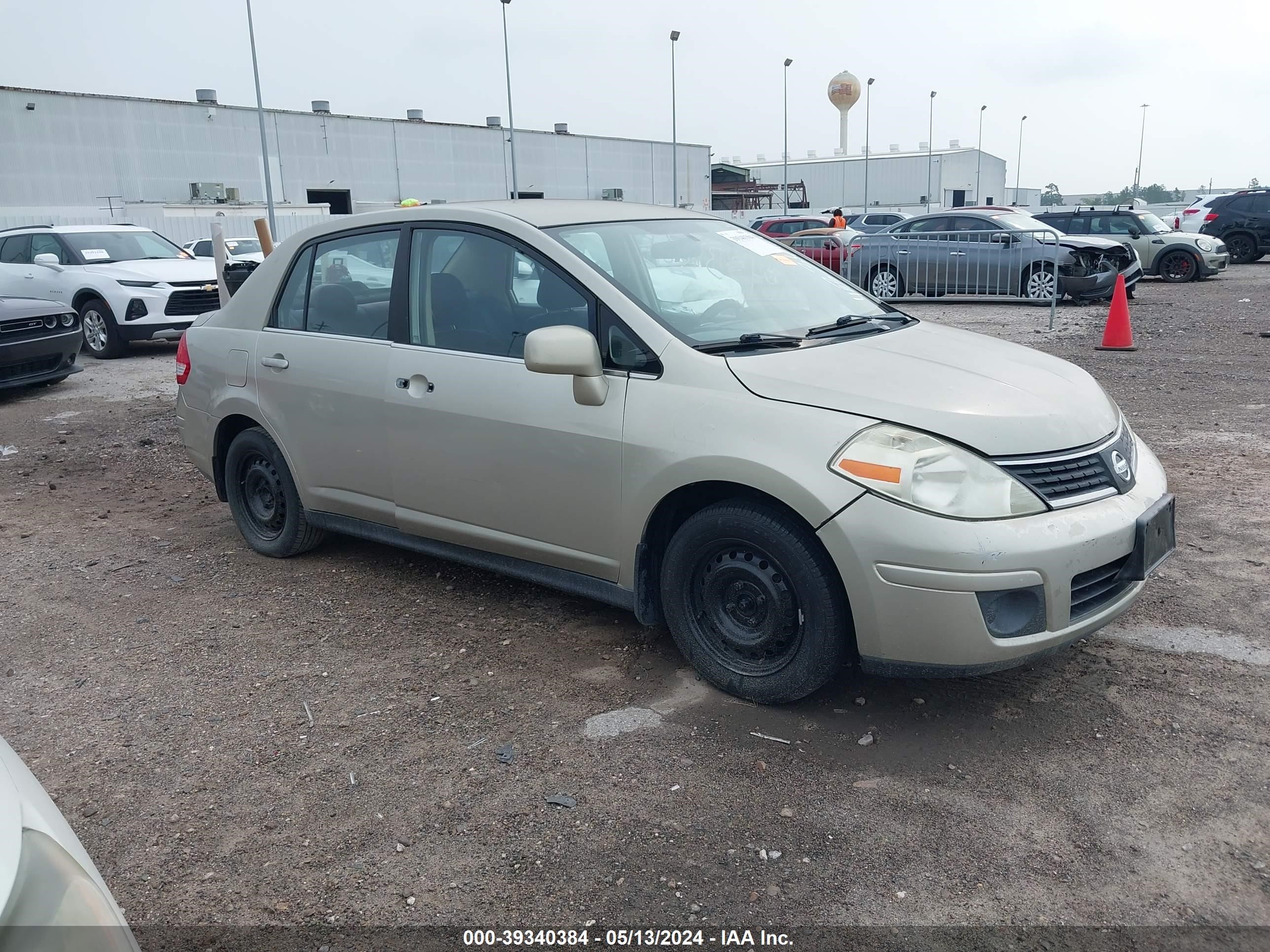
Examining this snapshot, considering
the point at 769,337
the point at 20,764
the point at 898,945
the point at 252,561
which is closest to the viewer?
the point at 20,764

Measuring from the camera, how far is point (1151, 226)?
20656 millimetres

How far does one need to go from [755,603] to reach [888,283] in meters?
14.8

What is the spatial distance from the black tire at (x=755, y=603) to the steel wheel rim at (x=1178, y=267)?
20326mm

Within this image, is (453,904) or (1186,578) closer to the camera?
(453,904)

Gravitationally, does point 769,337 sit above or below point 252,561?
above

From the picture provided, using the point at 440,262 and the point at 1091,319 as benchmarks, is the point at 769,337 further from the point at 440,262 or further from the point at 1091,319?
the point at 1091,319

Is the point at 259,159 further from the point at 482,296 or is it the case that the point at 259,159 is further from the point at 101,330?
the point at 482,296

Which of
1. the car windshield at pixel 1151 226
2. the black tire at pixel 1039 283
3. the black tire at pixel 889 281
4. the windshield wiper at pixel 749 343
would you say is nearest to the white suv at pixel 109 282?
the black tire at pixel 889 281

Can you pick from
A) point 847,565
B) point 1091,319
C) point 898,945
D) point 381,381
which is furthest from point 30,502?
point 1091,319

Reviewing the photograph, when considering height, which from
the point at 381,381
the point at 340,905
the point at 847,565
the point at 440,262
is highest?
the point at 440,262

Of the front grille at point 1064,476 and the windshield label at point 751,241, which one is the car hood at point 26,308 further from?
the front grille at point 1064,476

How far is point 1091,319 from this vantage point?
14.4 meters

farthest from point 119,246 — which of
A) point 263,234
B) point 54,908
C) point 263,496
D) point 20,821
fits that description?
point 54,908

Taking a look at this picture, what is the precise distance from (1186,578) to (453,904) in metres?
3.56
